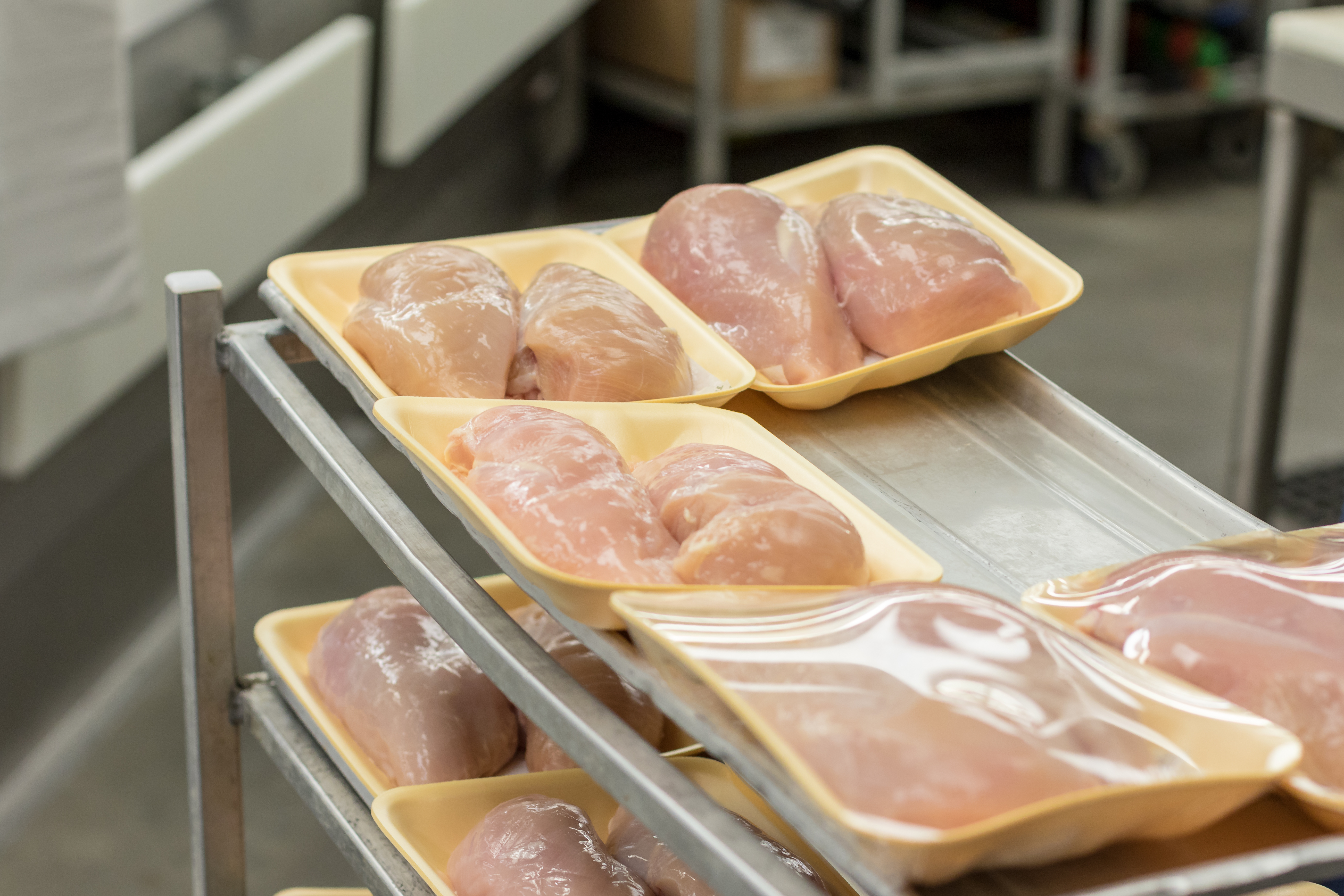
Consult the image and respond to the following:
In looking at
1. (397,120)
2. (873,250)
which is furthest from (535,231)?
→ (397,120)

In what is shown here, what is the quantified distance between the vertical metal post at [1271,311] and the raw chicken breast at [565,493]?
1.46 metres

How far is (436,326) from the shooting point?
0.84 meters

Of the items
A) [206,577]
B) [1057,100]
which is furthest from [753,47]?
[206,577]

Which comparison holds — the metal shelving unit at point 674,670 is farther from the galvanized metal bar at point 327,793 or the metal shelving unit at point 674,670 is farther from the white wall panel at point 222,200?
the white wall panel at point 222,200

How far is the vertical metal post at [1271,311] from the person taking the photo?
1.89 metres

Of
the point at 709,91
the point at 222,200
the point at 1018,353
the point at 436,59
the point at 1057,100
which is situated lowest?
the point at 1018,353

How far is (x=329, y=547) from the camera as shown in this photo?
2.56 meters

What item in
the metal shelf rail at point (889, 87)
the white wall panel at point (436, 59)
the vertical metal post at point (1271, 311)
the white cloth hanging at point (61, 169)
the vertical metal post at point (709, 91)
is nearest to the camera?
the white cloth hanging at point (61, 169)

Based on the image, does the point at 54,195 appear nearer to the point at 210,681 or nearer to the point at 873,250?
the point at 210,681

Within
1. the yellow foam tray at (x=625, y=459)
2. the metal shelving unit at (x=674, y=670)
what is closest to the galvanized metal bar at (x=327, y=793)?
the metal shelving unit at (x=674, y=670)

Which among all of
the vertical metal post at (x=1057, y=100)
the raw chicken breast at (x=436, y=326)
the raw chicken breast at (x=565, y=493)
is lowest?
the vertical metal post at (x=1057, y=100)

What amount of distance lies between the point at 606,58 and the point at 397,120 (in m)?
1.54

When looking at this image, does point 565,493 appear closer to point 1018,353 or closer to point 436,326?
point 436,326

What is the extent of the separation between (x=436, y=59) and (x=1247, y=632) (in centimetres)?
224
